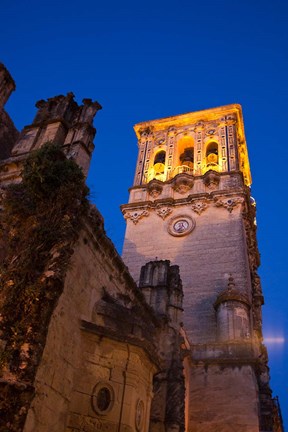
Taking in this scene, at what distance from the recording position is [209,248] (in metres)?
21.9

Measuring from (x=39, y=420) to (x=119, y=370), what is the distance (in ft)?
7.44

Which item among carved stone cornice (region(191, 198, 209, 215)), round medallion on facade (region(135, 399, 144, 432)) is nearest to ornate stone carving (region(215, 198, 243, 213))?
carved stone cornice (region(191, 198, 209, 215))

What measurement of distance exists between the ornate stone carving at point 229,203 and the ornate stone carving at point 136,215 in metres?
4.62

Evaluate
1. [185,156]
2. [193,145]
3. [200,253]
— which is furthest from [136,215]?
[193,145]

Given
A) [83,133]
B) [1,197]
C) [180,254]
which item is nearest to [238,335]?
[180,254]

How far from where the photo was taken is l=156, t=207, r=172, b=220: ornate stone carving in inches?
961

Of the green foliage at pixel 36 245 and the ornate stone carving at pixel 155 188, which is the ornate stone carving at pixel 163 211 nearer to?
the ornate stone carving at pixel 155 188

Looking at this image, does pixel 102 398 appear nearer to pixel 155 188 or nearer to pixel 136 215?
pixel 136 215

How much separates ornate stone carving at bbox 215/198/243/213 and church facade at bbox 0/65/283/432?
10 centimetres

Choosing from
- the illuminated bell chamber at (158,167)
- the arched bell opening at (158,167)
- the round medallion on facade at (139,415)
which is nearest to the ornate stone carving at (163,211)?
the arched bell opening at (158,167)

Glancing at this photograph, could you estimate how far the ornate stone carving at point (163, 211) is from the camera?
2441 cm

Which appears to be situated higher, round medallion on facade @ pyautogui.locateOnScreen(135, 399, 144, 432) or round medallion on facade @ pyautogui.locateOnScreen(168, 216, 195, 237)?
round medallion on facade @ pyautogui.locateOnScreen(168, 216, 195, 237)

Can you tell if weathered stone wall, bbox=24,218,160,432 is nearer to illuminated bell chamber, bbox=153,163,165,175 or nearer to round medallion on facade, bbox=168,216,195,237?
round medallion on facade, bbox=168,216,195,237

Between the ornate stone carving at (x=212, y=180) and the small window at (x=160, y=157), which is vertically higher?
the small window at (x=160, y=157)
